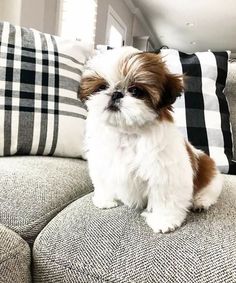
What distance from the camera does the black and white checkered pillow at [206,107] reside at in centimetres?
134

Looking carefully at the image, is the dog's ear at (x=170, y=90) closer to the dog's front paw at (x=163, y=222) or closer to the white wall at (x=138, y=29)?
the dog's front paw at (x=163, y=222)

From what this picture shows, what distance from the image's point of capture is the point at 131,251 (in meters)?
0.64

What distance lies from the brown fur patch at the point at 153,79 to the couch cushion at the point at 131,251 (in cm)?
26

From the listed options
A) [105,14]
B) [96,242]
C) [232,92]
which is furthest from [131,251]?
[105,14]

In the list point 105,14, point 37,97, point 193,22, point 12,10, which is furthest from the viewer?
point 193,22

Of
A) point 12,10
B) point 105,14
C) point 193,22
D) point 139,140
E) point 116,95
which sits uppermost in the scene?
point 193,22

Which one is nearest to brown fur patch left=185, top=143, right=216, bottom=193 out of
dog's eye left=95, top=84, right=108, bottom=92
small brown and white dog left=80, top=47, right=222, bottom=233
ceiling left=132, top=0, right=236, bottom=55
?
small brown and white dog left=80, top=47, right=222, bottom=233

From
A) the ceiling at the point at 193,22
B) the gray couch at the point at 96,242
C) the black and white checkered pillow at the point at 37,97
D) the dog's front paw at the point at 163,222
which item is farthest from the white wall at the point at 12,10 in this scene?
the ceiling at the point at 193,22

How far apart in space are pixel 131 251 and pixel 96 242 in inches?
3.0

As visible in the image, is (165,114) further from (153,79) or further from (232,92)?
(232,92)

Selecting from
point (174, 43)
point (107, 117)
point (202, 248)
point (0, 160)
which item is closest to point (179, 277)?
point (202, 248)

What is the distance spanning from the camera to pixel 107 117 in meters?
0.77

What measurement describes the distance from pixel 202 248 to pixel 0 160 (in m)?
0.69

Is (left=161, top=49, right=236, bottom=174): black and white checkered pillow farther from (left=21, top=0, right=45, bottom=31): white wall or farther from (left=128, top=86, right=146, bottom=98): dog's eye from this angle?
(left=21, top=0, right=45, bottom=31): white wall
